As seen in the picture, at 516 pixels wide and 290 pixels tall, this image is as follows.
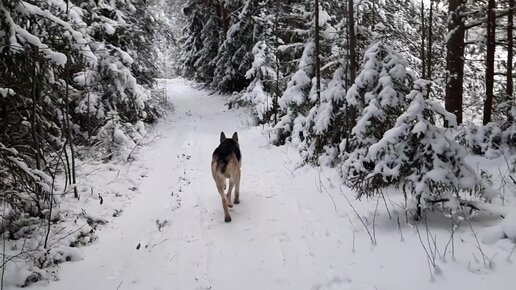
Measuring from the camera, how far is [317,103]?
10.4 metres

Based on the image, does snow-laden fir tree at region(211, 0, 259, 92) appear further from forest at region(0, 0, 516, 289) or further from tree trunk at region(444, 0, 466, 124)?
tree trunk at region(444, 0, 466, 124)

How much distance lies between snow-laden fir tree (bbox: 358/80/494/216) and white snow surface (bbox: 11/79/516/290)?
0.47m

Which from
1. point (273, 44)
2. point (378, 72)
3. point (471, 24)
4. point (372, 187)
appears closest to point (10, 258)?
point (372, 187)

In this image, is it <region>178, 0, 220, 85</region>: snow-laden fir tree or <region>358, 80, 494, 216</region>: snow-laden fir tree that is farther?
<region>178, 0, 220, 85</region>: snow-laden fir tree

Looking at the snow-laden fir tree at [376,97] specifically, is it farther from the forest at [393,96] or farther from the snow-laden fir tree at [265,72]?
the snow-laden fir tree at [265,72]

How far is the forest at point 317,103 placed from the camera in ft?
17.0

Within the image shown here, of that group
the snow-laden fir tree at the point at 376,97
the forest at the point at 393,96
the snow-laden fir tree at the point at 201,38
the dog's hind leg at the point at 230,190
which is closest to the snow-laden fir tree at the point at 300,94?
the forest at the point at 393,96

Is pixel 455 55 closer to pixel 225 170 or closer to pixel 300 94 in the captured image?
pixel 300 94

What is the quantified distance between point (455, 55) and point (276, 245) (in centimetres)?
743

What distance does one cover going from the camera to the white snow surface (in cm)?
439

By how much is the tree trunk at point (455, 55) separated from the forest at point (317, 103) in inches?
1.3

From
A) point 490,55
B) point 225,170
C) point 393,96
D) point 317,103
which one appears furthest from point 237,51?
point 393,96

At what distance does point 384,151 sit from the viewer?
5.70 m

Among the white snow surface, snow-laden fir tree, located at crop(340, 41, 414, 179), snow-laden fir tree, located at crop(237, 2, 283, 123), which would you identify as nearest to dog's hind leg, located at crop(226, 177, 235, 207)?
the white snow surface
